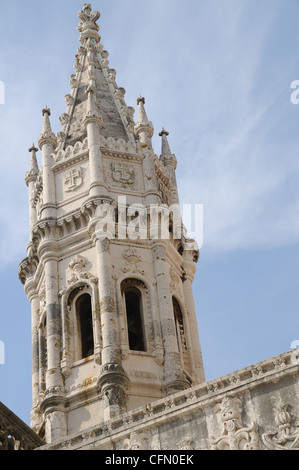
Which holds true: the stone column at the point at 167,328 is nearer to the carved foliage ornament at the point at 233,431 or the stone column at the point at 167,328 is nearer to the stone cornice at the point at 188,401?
the stone cornice at the point at 188,401

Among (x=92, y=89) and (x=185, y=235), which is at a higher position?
(x=92, y=89)

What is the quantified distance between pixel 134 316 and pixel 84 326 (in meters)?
1.76

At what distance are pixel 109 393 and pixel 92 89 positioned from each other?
47.9 ft

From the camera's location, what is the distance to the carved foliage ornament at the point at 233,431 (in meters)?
20.5

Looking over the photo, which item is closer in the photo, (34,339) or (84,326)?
(84,326)

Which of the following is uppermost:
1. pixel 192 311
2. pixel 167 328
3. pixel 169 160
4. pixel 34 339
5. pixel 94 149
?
pixel 169 160

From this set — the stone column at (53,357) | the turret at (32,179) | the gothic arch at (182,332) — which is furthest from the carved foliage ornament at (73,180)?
the gothic arch at (182,332)

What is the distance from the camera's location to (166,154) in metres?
41.4

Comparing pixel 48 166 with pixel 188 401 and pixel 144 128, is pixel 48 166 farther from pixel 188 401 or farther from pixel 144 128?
pixel 188 401

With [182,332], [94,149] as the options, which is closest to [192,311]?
[182,332]

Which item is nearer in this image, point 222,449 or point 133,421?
point 222,449

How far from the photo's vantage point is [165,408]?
22.0m
